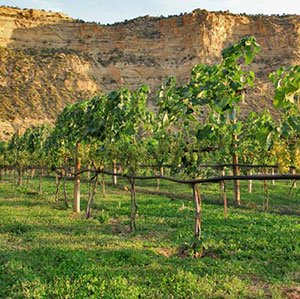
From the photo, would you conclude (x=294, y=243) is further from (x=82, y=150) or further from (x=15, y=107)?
(x=15, y=107)

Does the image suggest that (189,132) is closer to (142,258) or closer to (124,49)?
(142,258)

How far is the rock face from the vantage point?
70.3 metres

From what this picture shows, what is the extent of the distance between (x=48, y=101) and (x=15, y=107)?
23.9 ft

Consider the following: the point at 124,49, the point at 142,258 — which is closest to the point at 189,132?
the point at 142,258

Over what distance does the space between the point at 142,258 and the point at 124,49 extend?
275ft

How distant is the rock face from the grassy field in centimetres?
5822

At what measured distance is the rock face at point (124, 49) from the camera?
70.3 m

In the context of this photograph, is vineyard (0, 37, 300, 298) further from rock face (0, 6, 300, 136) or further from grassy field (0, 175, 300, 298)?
rock face (0, 6, 300, 136)

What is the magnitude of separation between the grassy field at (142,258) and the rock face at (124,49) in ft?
191

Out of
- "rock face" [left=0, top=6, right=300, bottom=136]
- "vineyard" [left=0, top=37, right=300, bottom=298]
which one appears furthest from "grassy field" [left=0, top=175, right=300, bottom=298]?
"rock face" [left=0, top=6, right=300, bottom=136]

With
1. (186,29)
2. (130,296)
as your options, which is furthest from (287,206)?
(186,29)

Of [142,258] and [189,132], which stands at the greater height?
[189,132]

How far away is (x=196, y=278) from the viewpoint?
20.6ft

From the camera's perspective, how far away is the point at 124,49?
278ft
